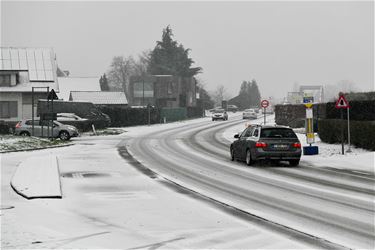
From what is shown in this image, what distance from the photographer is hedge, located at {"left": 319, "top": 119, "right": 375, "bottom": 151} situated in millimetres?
26383

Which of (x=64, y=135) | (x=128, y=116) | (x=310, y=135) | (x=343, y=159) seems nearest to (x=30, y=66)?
(x=128, y=116)

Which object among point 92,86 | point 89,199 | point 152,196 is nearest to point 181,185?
point 152,196

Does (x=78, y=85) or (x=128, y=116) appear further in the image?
(x=78, y=85)

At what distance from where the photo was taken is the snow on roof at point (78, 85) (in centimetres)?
8938

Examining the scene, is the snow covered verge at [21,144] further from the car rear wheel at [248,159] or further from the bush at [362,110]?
the bush at [362,110]

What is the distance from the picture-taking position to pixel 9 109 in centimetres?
6022

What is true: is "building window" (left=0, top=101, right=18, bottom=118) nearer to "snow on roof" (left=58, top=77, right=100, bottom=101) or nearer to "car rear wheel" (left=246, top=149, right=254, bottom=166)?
"snow on roof" (left=58, top=77, right=100, bottom=101)

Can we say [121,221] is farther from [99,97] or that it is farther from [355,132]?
[99,97]

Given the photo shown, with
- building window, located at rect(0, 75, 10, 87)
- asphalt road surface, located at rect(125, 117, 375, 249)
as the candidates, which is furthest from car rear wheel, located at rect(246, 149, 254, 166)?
building window, located at rect(0, 75, 10, 87)

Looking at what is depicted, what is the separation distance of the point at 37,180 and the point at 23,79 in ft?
157

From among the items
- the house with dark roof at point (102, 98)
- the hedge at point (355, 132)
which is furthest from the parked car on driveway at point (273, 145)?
the house with dark roof at point (102, 98)

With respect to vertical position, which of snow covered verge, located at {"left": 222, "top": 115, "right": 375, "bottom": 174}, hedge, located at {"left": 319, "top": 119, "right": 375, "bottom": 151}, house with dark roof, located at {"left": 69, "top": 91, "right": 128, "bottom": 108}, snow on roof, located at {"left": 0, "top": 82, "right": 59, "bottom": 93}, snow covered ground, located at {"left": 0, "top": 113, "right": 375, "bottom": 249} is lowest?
snow covered verge, located at {"left": 222, "top": 115, "right": 375, "bottom": 174}

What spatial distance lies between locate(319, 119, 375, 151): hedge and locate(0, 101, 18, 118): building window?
1477 inches

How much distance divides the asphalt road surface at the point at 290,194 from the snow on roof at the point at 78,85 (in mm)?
65092
